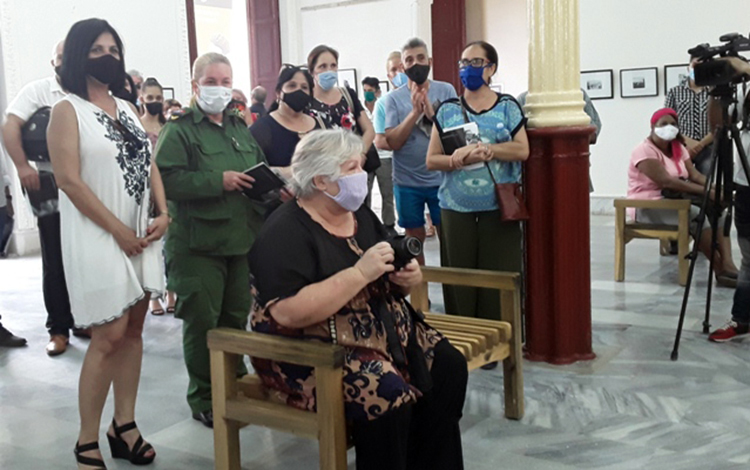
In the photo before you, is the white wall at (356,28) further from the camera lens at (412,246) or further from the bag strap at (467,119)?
the camera lens at (412,246)

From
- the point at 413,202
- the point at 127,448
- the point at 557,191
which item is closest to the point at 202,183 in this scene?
the point at 127,448

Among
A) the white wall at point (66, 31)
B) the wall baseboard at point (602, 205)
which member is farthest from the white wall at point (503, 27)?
the white wall at point (66, 31)

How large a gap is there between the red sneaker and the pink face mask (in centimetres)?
268

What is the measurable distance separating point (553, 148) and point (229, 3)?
12.6 meters

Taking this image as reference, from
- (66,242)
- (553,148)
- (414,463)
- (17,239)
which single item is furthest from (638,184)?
(17,239)

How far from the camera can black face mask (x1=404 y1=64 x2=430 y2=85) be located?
185 inches

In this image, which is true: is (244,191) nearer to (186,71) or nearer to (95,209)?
(95,209)

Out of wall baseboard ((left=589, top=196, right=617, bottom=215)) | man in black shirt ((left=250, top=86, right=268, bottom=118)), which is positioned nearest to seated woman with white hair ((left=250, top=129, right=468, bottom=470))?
man in black shirt ((left=250, top=86, right=268, bottom=118))

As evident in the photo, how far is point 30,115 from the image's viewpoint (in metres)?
4.57

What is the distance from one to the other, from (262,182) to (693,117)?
4661mm

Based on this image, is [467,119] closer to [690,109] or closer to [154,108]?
[154,108]

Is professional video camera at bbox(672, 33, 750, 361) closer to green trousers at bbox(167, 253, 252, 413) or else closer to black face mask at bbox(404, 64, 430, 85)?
black face mask at bbox(404, 64, 430, 85)

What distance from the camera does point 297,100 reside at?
3941 millimetres

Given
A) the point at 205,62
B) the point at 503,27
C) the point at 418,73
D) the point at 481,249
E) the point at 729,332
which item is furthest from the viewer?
the point at 503,27
